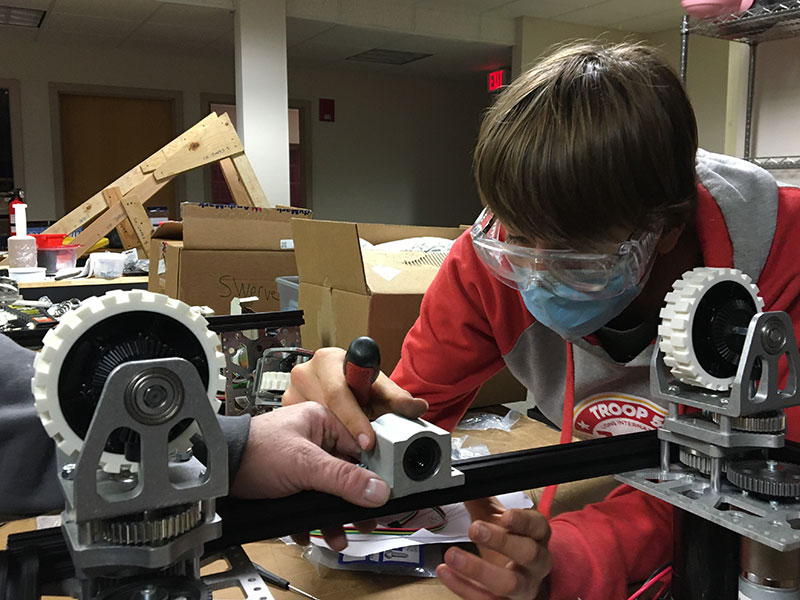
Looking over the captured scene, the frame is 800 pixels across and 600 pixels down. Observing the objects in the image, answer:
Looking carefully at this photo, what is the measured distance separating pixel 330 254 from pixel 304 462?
2.84 feet

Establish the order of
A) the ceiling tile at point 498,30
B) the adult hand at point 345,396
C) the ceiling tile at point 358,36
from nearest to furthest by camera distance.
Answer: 1. the adult hand at point 345,396
2. the ceiling tile at point 358,36
3. the ceiling tile at point 498,30

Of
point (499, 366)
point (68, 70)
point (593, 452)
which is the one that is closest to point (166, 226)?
point (499, 366)

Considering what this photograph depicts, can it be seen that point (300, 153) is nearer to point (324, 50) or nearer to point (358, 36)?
point (324, 50)

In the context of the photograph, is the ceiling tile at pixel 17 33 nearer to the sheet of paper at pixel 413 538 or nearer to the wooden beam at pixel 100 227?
the wooden beam at pixel 100 227

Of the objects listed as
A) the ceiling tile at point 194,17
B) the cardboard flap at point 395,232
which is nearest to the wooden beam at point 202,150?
the cardboard flap at point 395,232

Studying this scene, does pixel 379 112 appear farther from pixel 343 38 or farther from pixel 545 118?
pixel 545 118

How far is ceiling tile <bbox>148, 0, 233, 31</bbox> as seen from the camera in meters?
4.37

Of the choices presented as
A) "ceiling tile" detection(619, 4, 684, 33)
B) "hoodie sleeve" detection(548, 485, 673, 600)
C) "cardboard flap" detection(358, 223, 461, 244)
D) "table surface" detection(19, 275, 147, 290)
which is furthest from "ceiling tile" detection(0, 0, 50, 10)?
"hoodie sleeve" detection(548, 485, 673, 600)

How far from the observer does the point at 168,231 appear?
2.16 meters

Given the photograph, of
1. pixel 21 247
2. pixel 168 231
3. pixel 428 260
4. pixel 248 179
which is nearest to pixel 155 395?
pixel 428 260

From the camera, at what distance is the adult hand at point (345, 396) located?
547 mm

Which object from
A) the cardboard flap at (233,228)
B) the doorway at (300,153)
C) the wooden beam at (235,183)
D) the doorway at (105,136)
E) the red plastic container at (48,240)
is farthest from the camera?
the doorway at (300,153)

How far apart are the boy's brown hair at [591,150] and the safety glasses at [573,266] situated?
2 centimetres

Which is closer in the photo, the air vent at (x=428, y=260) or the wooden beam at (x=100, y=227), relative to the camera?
the air vent at (x=428, y=260)
